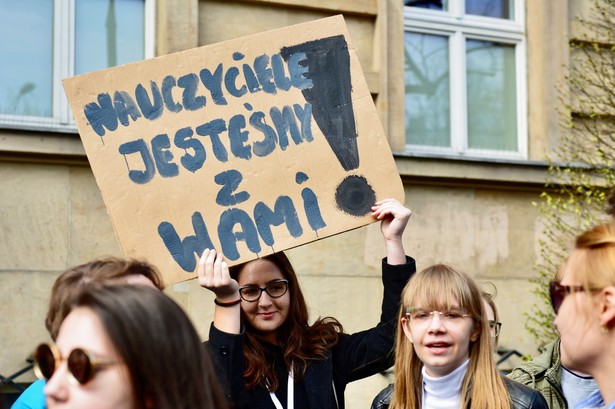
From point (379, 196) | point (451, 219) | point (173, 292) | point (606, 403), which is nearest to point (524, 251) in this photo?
point (451, 219)

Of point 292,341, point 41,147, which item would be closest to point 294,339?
point 292,341

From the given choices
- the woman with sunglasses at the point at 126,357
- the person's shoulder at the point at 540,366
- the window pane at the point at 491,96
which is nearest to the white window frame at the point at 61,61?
the window pane at the point at 491,96

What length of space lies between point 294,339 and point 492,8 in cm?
568

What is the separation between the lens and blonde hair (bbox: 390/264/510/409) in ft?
11.6

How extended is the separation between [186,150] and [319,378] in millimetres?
950

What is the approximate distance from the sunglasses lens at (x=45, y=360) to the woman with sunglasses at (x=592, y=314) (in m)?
1.16

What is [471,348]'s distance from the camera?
3680 millimetres

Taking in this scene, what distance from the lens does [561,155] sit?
325 inches

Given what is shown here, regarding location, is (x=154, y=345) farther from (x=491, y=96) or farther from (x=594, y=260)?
(x=491, y=96)

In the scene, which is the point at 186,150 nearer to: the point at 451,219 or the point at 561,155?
the point at 451,219

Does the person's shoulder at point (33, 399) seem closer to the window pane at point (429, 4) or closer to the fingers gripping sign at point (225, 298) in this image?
the fingers gripping sign at point (225, 298)

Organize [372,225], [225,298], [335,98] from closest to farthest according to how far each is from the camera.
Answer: [225,298] < [335,98] < [372,225]

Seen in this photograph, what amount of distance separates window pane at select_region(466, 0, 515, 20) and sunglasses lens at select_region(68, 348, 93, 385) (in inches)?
286

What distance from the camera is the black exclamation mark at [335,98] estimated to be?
12.8 feet
